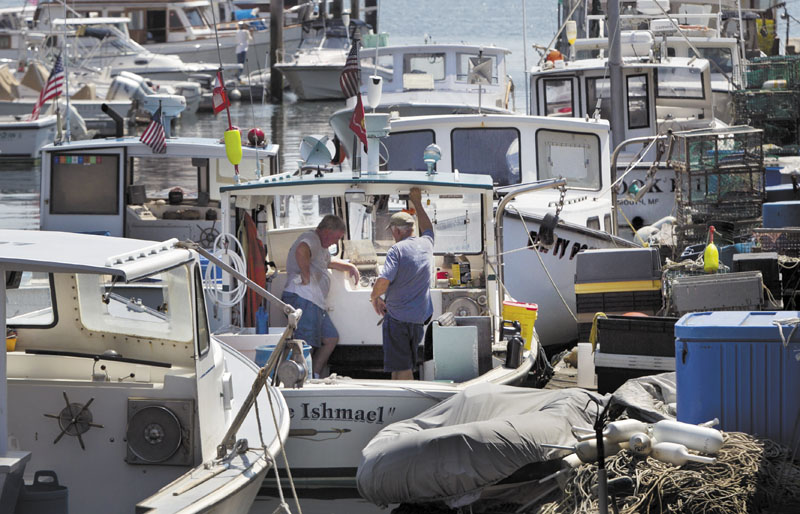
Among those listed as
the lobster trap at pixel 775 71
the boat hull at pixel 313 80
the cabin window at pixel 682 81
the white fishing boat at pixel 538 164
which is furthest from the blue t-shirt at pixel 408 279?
the boat hull at pixel 313 80

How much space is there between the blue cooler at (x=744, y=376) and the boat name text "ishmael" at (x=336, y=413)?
222 cm

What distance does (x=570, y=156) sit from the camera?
1223 centimetres

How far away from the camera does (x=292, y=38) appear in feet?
146

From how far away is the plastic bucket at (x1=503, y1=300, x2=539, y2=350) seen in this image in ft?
27.8

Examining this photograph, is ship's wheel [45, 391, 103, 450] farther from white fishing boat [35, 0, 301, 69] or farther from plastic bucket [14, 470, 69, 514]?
white fishing boat [35, 0, 301, 69]

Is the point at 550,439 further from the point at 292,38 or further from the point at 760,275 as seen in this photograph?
the point at 292,38

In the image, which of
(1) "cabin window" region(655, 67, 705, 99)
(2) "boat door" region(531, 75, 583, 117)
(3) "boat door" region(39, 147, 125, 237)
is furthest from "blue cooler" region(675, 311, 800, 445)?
(1) "cabin window" region(655, 67, 705, 99)

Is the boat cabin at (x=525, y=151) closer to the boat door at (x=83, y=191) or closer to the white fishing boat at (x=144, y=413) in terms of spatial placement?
the boat door at (x=83, y=191)

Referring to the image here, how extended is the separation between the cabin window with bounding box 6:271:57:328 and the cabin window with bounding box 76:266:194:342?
0.21 m

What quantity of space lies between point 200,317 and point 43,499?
1.19 m

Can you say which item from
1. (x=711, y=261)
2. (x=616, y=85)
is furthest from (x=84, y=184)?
(x=616, y=85)

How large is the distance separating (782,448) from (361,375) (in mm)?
3672

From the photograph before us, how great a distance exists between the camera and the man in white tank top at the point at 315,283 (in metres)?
8.13

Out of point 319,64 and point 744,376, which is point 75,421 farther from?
point 319,64
